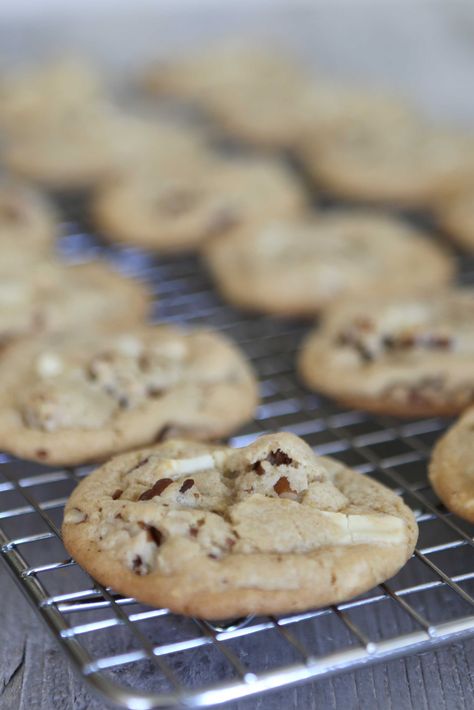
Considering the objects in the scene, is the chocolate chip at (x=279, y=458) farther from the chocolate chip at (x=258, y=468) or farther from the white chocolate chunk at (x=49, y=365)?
the white chocolate chunk at (x=49, y=365)

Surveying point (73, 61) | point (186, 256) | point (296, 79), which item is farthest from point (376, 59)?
point (186, 256)

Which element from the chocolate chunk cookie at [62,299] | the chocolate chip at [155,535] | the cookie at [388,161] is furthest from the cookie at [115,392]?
the cookie at [388,161]

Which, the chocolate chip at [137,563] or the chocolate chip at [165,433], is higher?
the chocolate chip at [137,563]

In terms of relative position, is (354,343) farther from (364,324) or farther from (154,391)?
(154,391)

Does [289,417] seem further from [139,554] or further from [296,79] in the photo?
[296,79]

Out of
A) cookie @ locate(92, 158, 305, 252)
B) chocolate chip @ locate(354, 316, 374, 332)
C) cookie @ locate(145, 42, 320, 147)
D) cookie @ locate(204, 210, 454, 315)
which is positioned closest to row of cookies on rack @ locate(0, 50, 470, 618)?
chocolate chip @ locate(354, 316, 374, 332)

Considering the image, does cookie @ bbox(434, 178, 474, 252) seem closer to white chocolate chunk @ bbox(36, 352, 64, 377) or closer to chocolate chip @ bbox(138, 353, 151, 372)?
chocolate chip @ bbox(138, 353, 151, 372)
